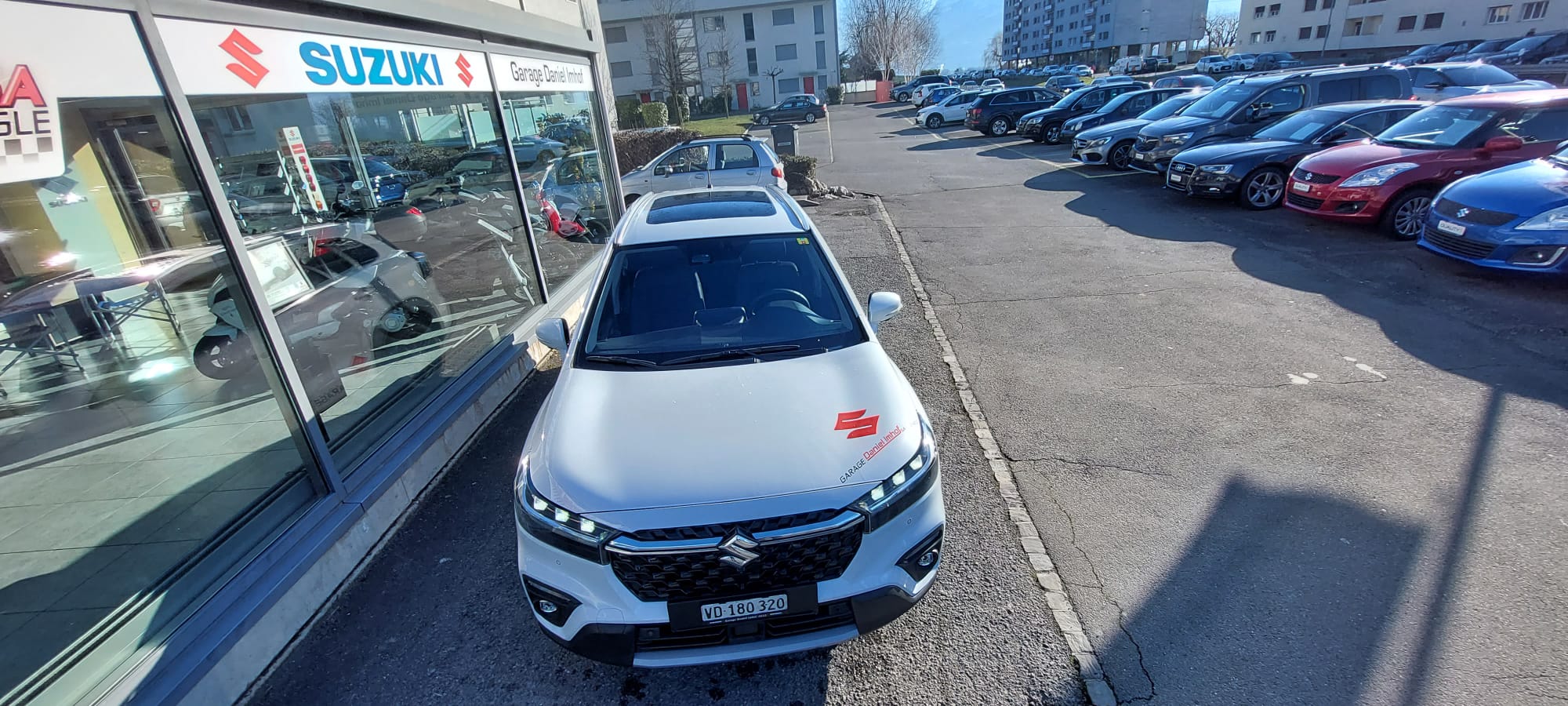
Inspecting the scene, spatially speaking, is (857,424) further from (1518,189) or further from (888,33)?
(888,33)

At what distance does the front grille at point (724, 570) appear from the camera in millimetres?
2326

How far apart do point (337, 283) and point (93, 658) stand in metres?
3.29

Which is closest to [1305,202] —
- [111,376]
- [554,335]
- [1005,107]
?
[554,335]

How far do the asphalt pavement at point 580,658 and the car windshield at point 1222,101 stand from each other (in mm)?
12825

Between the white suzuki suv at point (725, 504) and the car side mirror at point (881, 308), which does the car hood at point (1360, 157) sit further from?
the white suzuki suv at point (725, 504)

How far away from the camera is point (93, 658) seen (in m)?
2.46

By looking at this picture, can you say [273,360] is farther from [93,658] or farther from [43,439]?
[43,439]

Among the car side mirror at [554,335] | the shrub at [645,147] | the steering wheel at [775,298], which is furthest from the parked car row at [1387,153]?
the shrub at [645,147]

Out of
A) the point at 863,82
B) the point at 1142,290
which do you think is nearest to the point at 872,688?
the point at 1142,290

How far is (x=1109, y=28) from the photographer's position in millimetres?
81188

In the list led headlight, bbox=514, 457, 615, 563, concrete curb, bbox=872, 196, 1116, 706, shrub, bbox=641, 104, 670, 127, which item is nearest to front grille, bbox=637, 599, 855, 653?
led headlight, bbox=514, 457, 615, 563

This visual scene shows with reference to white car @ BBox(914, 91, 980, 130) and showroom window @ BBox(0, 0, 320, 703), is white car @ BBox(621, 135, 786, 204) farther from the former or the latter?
white car @ BBox(914, 91, 980, 130)

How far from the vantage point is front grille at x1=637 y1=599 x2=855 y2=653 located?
2389 mm

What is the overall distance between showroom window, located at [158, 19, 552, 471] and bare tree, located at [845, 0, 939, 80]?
208 feet
